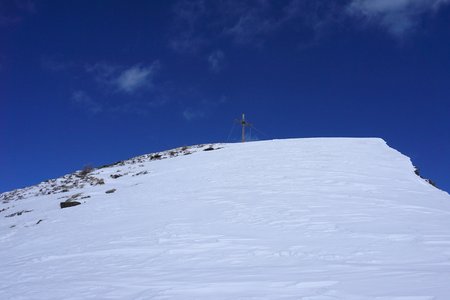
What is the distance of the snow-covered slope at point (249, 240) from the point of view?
14.9 feet

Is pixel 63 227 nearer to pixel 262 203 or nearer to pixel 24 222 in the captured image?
pixel 24 222

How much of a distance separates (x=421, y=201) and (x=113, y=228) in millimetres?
8573

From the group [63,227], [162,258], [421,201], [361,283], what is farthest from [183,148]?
[361,283]

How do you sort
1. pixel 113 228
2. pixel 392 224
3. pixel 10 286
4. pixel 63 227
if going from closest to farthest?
pixel 10 286
pixel 392 224
pixel 113 228
pixel 63 227

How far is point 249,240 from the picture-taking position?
7246 mm

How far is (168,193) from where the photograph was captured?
14414mm

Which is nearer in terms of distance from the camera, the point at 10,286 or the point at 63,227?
the point at 10,286

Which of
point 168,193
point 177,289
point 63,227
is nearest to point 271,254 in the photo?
point 177,289

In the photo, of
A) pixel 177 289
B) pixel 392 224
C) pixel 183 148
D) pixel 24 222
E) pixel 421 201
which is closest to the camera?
pixel 177 289

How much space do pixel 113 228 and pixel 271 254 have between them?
206 inches

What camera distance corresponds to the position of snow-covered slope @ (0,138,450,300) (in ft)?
14.9

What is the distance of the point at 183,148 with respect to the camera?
33.4 meters

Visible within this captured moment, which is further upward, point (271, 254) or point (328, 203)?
point (328, 203)

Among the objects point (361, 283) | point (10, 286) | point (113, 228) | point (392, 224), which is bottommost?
point (361, 283)
